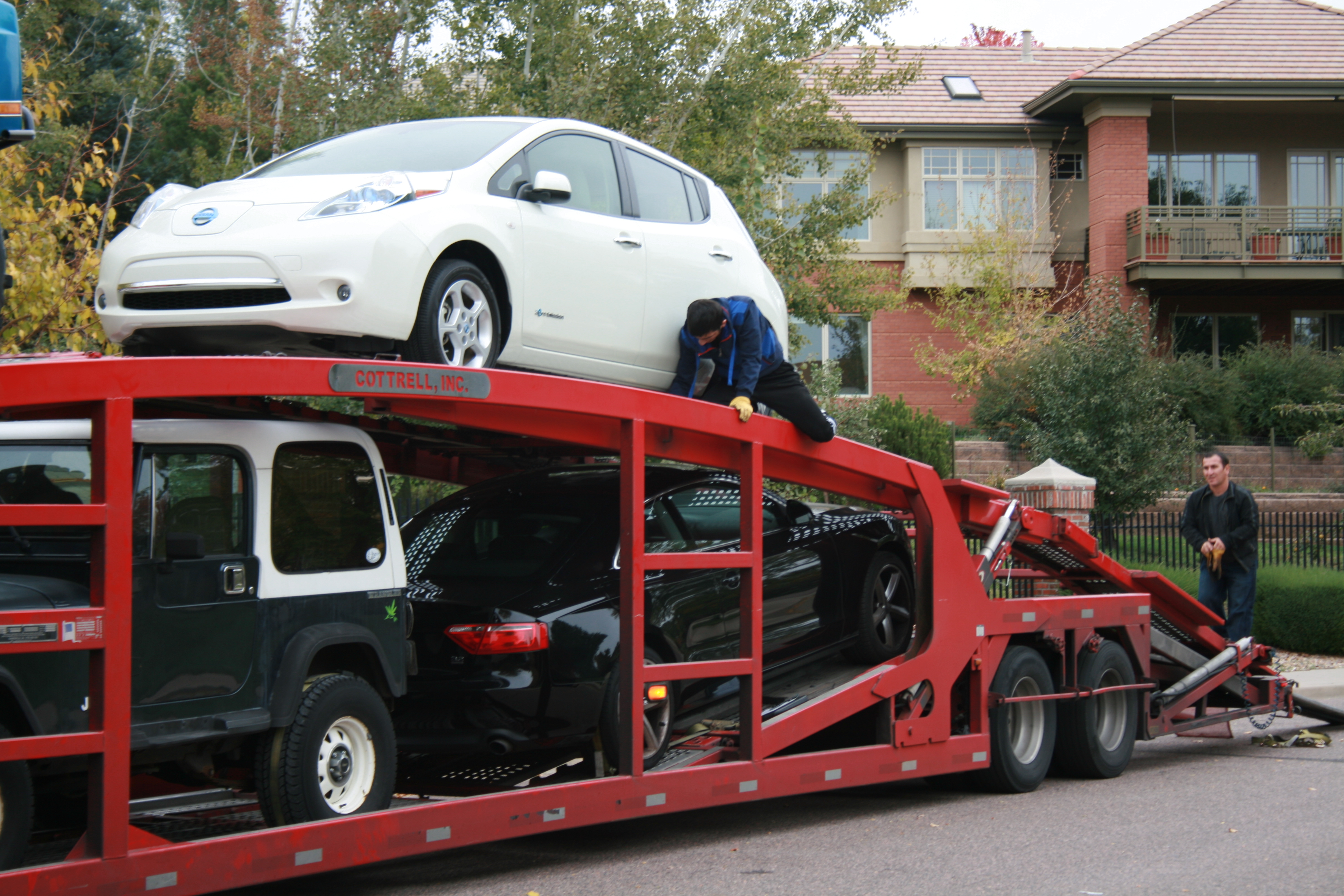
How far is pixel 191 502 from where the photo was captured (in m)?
4.85

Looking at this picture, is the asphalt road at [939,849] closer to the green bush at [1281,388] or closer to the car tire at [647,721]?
the car tire at [647,721]

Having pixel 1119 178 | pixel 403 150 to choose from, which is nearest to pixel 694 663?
pixel 403 150


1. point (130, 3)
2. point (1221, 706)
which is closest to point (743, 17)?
point (1221, 706)

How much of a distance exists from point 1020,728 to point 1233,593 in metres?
3.57

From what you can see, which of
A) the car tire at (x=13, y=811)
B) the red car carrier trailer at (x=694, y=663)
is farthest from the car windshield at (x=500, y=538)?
the car tire at (x=13, y=811)

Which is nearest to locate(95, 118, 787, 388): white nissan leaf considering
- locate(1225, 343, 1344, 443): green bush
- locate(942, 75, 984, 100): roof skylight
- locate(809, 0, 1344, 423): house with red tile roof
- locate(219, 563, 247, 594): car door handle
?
locate(219, 563, 247, 594): car door handle

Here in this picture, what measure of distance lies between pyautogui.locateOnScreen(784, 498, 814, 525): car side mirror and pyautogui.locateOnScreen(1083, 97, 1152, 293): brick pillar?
879 inches

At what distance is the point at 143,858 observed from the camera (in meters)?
4.36

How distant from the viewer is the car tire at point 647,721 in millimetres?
6047

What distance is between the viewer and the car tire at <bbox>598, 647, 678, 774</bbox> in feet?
19.8

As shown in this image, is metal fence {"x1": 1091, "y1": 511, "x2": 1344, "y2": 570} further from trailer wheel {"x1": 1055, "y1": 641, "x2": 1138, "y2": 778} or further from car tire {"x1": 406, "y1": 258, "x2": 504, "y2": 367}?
car tire {"x1": 406, "y1": 258, "x2": 504, "y2": 367}

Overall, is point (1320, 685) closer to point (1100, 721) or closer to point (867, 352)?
point (1100, 721)

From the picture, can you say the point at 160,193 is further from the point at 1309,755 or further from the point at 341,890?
the point at 1309,755

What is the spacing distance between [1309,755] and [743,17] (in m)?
11.1
